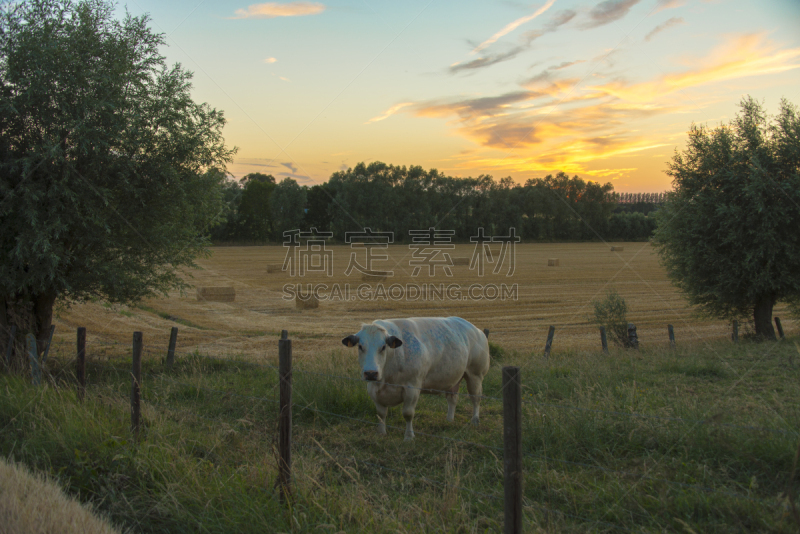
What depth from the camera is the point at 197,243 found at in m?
12.4

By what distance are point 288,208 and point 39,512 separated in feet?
281

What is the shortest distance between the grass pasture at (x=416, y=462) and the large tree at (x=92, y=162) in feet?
12.3

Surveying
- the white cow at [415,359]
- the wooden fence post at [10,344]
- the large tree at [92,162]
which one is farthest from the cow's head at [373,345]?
the wooden fence post at [10,344]

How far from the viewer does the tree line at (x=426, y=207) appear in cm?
7919

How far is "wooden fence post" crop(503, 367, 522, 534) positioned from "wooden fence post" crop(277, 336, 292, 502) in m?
1.86

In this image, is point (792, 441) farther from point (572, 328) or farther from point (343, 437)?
point (572, 328)

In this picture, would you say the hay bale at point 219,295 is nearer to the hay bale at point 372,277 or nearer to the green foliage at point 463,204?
the hay bale at point 372,277

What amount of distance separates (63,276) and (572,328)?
16586 mm

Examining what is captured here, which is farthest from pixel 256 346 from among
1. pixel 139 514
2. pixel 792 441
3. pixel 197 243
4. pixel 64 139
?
pixel 792 441

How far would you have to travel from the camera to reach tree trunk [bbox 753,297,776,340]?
16.3 meters

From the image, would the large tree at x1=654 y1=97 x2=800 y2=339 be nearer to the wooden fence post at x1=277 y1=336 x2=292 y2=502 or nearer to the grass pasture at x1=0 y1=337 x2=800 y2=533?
the grass pasture at x1=0 y1=337 x2=800 y2=533

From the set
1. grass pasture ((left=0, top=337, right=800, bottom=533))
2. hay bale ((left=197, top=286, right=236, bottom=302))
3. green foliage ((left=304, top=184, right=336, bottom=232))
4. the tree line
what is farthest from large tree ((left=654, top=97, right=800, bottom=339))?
green foliage ((left=304, top=184, right=336, bottom=232))

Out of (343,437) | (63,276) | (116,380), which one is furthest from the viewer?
(63,276)

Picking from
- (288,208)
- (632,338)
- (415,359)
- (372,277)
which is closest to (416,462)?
(415,359)
